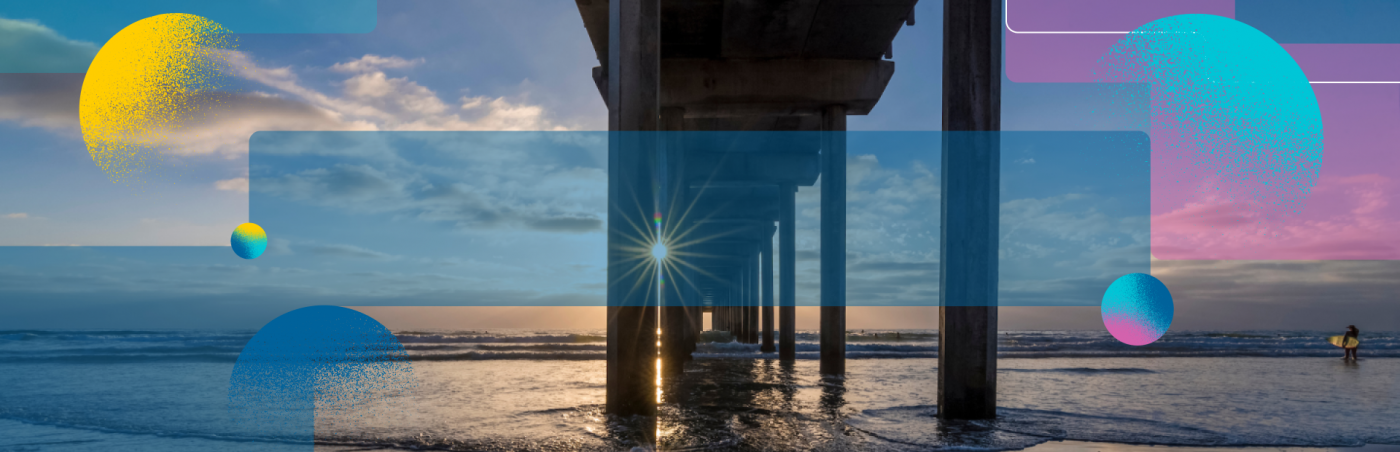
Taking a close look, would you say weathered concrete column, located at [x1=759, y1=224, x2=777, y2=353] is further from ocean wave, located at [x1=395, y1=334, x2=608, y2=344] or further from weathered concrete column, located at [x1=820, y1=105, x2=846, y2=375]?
ocean wave, located at [x1=395, y1=334, x2=608, y2=344]

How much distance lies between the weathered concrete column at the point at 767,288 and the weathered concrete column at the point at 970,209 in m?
16.1

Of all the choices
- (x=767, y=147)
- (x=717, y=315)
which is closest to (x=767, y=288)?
(x=767, y=147)

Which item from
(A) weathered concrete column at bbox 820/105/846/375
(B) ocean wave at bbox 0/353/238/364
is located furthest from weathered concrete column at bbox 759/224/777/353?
(B) ocean wave at bbox 0/353/238/364

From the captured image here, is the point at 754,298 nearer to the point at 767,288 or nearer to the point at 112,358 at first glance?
the point at 767,288

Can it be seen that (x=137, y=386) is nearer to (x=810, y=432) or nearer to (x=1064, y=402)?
(x=810, y=432)

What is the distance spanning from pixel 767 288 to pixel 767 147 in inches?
330

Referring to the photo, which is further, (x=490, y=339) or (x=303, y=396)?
(x=490, y=339)

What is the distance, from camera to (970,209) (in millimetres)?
6699

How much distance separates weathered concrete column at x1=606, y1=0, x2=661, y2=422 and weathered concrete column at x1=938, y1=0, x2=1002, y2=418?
2.65m

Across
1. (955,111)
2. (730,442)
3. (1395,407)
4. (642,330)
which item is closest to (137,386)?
(642,330)

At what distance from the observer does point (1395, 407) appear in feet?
29.6

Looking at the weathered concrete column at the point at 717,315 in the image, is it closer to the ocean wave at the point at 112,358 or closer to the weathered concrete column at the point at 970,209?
the ocean wave at the point at 112,358

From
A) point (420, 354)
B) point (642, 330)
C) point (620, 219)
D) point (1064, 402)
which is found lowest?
point (420, 354)

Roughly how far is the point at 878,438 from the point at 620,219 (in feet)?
9.47
